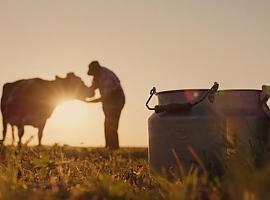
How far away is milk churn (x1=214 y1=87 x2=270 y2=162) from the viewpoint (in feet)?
12.2

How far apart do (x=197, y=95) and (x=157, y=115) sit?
401mm

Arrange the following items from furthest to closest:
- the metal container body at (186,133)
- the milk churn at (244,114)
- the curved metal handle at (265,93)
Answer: the curved metal handle at (265,93) → the milk churn at (244,114) → the metal container body at (186,133)

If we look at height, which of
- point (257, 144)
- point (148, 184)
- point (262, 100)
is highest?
point (262, 100)

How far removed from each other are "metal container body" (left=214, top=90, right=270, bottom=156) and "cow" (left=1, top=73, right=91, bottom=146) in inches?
469

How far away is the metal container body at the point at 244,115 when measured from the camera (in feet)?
12.2

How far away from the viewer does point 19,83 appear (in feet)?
52.2

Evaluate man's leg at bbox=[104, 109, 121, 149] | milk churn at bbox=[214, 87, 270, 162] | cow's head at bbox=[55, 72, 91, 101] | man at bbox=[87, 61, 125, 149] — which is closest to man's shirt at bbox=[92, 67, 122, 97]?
man at bbox=[87, 61, 125, 149]

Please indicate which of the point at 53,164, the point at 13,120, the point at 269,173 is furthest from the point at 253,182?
the point at 13,120

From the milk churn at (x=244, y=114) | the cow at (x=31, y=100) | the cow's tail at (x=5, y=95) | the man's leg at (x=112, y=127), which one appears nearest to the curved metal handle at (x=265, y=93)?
the milk churn at (x=244, y=114)

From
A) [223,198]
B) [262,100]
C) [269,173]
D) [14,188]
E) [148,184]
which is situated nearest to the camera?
[269,173]

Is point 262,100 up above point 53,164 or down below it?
above

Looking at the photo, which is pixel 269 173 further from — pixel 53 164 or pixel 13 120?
pixel 13 120

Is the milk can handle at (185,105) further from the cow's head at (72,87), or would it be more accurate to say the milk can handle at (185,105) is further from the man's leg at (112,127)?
the cow's head at (72,87)

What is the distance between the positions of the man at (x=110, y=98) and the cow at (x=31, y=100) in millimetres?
2694
